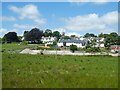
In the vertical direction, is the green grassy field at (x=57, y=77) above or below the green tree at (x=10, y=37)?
below

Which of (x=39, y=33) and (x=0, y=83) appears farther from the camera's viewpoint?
(x=39, y=33)

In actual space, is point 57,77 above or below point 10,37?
below

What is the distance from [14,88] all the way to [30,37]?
14930 cm

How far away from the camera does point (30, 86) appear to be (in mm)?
13172

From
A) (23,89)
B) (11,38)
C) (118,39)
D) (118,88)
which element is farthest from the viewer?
(11,38)

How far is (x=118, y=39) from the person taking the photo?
130m

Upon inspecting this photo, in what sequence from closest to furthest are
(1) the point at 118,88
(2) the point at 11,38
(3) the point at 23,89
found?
1. (3) the point at 23,89
2. (1) the point at 118,88
3. (2) the point at 11,38

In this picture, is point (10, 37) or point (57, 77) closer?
point (57, 77)

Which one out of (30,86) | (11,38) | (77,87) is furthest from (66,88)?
(11,38)

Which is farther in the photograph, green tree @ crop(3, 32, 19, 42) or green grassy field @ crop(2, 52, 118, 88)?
Result: green tree @ crop(3, 32, 19, 42)

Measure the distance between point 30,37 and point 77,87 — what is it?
14898cm

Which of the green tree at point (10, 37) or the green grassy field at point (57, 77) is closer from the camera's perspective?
the green grassy field at point (57, 77)

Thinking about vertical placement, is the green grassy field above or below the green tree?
below

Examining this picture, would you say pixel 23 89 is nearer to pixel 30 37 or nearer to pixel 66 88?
pixel 66 88
